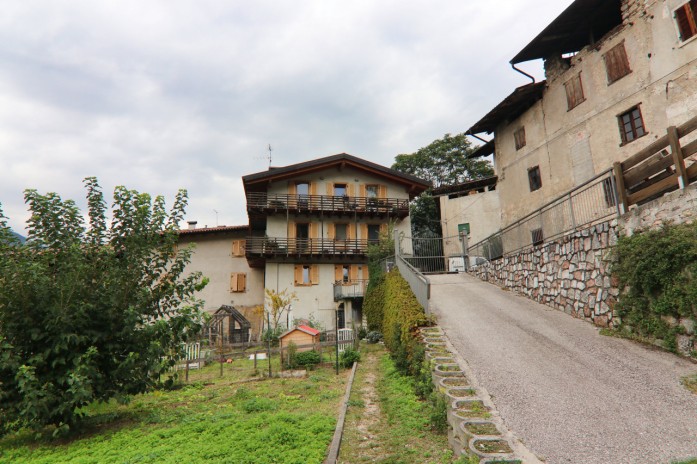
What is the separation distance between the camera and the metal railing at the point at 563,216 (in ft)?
28.7

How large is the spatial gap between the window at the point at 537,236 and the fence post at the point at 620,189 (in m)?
3.38

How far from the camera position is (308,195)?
2730 centimetres

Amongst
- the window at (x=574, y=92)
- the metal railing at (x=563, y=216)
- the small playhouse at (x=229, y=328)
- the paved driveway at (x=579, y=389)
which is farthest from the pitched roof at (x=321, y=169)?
the paved driveway at (x=579, y=389)

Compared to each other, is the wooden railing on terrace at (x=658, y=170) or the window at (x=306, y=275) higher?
the wooden railing on terrace at (x=658, y=170)

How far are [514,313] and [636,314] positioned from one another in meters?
2.92

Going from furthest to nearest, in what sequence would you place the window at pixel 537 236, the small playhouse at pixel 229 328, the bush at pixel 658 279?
the small playhouse at pixel 229 328
the window at pixel 537 236
the bush at pixel 658 279

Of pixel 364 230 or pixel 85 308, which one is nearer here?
pixel 85 308

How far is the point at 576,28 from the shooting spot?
58.0 ft

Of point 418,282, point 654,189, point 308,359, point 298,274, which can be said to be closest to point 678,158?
point 654,189

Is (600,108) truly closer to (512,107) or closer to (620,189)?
(512,107)


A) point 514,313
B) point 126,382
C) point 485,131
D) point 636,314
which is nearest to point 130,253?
point 126,382

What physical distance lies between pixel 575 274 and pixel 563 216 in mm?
2250

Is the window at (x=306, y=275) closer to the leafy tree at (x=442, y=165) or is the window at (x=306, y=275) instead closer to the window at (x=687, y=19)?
the leafy tree at (x=442, y=165)

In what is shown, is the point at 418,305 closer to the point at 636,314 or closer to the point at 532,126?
the point at 636,314
